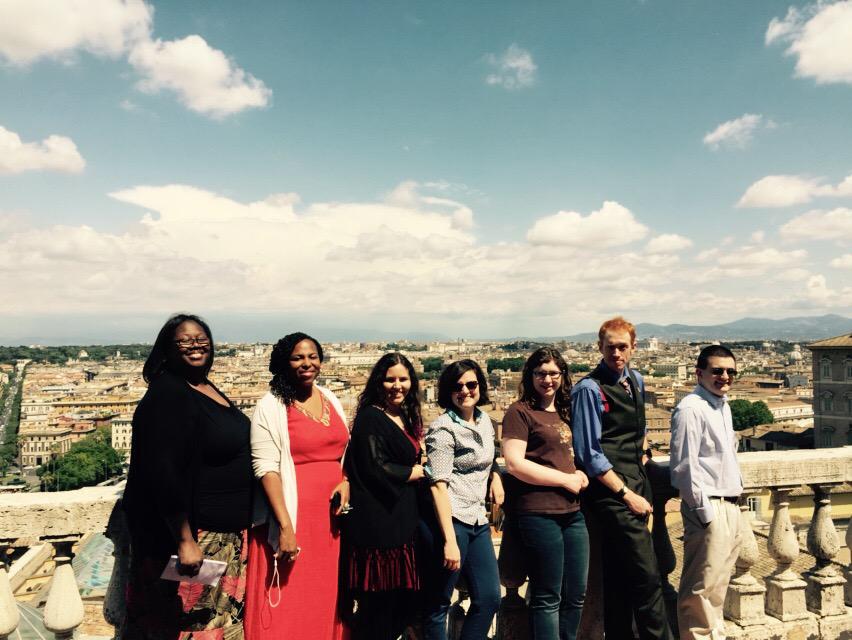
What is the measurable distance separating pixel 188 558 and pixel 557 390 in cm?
141

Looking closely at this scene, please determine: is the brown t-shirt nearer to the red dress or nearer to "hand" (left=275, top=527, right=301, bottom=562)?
the red dress

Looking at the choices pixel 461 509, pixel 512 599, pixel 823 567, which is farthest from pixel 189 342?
pixel 823 567

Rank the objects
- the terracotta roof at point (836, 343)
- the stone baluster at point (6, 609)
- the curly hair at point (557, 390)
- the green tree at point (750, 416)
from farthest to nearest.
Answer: the green tree at point (750, 416) → the terracotta roof at point (836, 343) → the curly hair at point (557, 390) → the stone baluster at point (6, 609)

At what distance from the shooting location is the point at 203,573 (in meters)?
1.87

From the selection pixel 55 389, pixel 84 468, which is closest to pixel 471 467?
pixel 84 468

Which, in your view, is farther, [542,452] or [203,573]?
[542,452]

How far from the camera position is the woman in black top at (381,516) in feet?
7.00

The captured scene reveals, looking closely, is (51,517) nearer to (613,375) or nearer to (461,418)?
(461,418)

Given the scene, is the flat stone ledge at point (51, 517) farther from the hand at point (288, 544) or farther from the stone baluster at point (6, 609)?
the hand at point (288, 544)

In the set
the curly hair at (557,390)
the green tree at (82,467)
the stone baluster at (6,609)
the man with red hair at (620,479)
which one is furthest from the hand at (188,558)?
the green tree at (82,467)

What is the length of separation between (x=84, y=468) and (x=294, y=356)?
57.0m

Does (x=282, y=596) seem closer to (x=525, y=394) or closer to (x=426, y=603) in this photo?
(x=426, y=603)

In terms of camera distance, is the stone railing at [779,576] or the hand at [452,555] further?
the stone railing at [779,576]

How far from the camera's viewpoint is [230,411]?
206 cm
